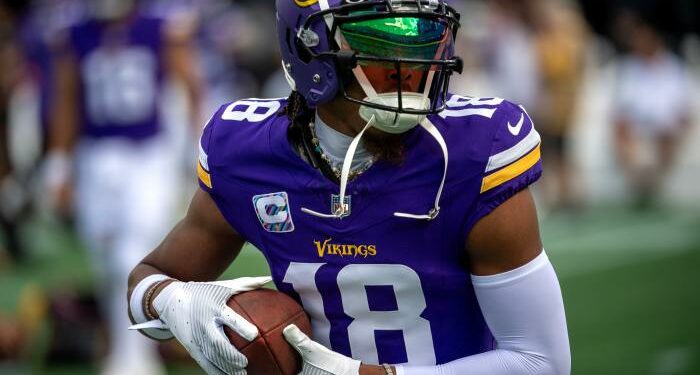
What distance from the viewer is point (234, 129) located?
9.45ft

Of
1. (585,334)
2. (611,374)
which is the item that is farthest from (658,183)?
(611,374)

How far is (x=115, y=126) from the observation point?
256 inches

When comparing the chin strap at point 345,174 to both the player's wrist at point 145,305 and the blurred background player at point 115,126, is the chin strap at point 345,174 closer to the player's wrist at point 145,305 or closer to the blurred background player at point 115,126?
the player's wrist at point 145,305

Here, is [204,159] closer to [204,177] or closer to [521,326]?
[204,177]

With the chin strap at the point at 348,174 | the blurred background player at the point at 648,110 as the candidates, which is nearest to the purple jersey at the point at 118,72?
the chin strap at the point at 348,174

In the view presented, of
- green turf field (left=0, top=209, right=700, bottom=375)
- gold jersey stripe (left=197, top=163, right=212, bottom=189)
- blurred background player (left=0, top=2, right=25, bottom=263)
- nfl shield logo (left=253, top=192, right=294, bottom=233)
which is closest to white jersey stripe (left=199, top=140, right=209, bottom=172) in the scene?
gold jersey stripe (left=197, top=163, right=212, bottom=189)

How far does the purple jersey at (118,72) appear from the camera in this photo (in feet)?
21.2

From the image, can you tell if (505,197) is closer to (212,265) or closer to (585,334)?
(212,265)

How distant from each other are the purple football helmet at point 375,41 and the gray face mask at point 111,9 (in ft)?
12.8

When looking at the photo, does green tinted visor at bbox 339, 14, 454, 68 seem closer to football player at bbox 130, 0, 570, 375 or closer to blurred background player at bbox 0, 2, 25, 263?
football player at bbox 130, 0, 570, 375

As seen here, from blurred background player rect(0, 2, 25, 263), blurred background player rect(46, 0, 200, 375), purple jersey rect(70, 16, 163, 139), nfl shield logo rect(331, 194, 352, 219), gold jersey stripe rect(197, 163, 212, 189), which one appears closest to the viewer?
nfl shield logo rect(331, 194, 352, 219)

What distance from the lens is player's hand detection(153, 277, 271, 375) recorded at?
8.62ft

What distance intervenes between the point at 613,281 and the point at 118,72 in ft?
11.7

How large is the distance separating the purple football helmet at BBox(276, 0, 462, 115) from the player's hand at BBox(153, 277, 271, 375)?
0.47 m
